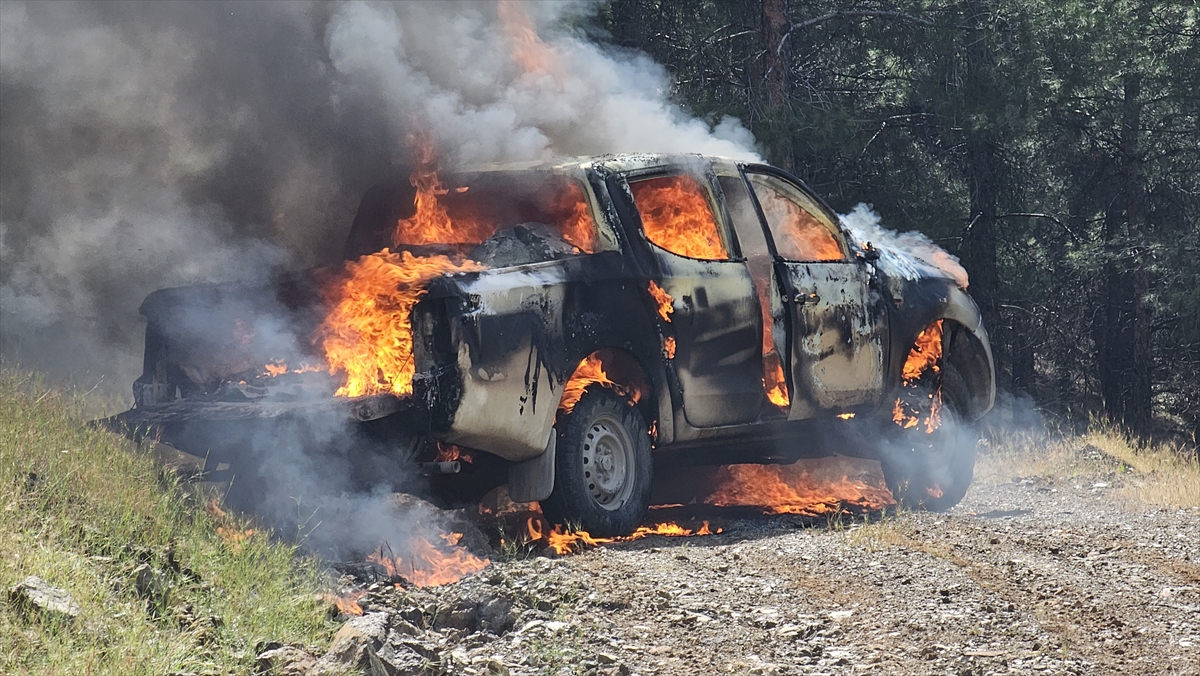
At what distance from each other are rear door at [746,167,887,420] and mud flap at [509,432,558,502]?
198cm

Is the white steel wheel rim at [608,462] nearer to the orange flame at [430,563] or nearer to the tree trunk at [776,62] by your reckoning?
the orange flame at [430,563]

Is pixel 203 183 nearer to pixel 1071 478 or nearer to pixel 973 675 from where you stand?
pixel 973 675

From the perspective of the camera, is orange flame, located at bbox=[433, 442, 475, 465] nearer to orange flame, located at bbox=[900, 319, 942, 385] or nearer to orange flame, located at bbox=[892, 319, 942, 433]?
orange flame, located at bbox=[892, 319, 942, 433]

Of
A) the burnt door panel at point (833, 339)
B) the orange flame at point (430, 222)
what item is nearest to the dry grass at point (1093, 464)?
the burnt door panel at point (833, 339)

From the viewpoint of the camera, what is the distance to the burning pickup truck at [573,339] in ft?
22.1

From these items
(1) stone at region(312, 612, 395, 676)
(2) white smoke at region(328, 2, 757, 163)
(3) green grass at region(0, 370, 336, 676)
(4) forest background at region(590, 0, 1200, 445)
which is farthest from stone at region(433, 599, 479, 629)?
(4) forest background at region(590, 0, 1200, 445)

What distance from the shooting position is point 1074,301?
75.5 ft

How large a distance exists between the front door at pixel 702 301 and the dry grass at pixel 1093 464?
176 inches

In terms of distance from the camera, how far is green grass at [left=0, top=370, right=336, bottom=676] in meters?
4.77

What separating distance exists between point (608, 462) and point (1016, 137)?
11123 mm

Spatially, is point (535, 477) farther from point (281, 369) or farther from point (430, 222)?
point (430, 222)

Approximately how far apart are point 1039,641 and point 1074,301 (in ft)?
60.3

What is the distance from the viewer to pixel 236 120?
9.09m

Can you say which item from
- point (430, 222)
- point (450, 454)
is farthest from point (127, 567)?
point (430, 222)
